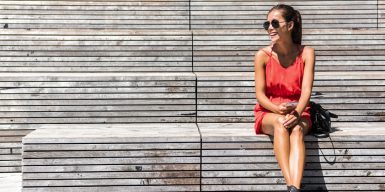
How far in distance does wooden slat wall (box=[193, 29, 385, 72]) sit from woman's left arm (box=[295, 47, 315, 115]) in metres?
1.64

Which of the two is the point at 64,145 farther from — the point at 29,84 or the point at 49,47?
the point at 49,47

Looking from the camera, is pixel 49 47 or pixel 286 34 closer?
pixel 286 34

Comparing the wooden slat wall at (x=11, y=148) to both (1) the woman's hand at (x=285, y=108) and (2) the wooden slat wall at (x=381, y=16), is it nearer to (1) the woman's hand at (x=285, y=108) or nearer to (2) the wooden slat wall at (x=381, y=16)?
(1) the woman's hand at (x=285, y=108)

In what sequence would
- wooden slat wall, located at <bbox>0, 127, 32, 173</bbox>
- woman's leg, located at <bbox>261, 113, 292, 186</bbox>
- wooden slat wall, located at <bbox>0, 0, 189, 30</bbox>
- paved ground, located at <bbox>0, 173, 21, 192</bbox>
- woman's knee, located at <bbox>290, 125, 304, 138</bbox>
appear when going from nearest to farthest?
1. woman's leg, located at <bbox>261, 113, 292, 186</bbox>
2. woman's knee, located at <bbox>290, 125, 304, 138</bbox>
3. paved ground, located at <bbox>0, 173, 21, 192</bbox>
4. wooden slat wall, located at <bbox>0, 127, 32, 173</bbox>
5. wooden slat wall, located at <bbox>0, 0, 189, 30</bbox>

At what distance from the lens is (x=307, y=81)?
5617 mm

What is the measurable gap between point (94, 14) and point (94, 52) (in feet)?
3.62

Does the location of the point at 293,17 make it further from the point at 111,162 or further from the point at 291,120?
the point at 111,162

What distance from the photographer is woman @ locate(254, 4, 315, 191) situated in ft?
17.9

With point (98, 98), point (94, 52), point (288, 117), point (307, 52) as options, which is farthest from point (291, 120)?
point (94, 52)

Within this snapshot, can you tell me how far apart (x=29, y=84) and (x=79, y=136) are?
1383mm

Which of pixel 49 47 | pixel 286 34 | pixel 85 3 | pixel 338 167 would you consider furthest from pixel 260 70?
pixel 85 3

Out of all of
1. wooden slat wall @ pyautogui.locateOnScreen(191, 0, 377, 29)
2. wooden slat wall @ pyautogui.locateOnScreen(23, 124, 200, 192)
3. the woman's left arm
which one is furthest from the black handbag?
wooden slat wall @ pyautogui.locateOnScreen(191, 0, 377, 29)

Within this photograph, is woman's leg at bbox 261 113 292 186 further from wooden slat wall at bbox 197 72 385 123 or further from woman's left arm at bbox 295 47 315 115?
wooden slat wall at bbox 197 72 385 123

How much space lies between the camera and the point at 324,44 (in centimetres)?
766
